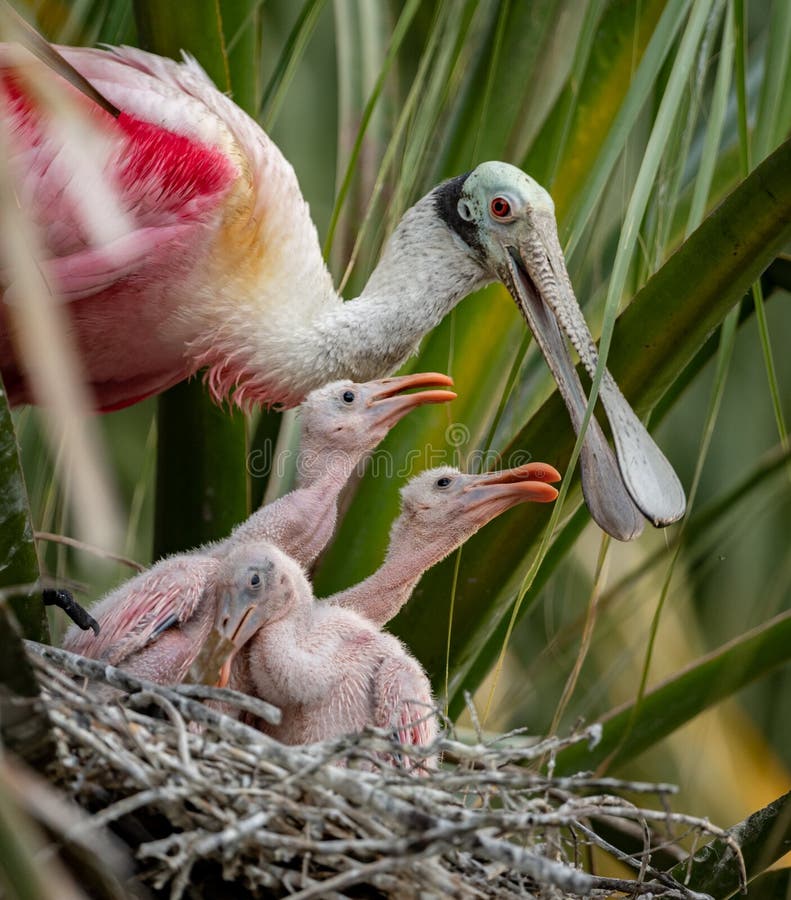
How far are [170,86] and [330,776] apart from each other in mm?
1852

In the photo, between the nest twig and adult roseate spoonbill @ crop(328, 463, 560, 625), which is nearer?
the nest twig

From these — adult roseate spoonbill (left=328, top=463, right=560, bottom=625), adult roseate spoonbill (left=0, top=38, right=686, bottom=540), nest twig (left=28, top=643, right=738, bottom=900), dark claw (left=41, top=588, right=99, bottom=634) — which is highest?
adult roseate spoonbill (left=0, top=38, right=686, bottom=540)

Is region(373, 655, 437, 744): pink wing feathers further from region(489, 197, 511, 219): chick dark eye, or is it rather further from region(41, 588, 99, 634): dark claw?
region(489, 197, 511, 219): chick dark eye

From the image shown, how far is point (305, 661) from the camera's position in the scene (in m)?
2.65

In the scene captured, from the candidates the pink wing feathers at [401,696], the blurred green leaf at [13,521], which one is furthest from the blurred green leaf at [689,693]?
the blurred green leaf at [13,521]

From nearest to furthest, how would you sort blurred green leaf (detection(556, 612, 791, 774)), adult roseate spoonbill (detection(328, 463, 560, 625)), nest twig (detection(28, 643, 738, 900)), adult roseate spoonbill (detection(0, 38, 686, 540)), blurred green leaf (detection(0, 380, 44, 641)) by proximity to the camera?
nest twig (detection(28, 643, 738, 900)), blurred green leaf (detection(0, 380, 44, 641)), blurred green leaf (detection(556, 612, 791, 774)), adult roseate spoonbill (detection(328, 463, 560, 625)), adult roseate spoonbill (detection(0, 38, 686, 540))

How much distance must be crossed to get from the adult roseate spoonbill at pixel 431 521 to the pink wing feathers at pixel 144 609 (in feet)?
1.14

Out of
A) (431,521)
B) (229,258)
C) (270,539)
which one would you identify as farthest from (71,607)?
(229,258)

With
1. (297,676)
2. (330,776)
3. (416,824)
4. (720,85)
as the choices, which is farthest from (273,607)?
(720,85)

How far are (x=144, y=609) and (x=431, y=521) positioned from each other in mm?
628

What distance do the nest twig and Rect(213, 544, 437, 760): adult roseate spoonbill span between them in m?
0.46

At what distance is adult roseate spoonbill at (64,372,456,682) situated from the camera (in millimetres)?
2633

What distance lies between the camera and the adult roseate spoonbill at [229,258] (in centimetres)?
321

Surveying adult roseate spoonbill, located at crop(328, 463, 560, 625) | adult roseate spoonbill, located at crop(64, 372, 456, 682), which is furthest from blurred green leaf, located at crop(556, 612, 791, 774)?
adult roseate spoonbill, located at crop(64, 372, 456, 682)
